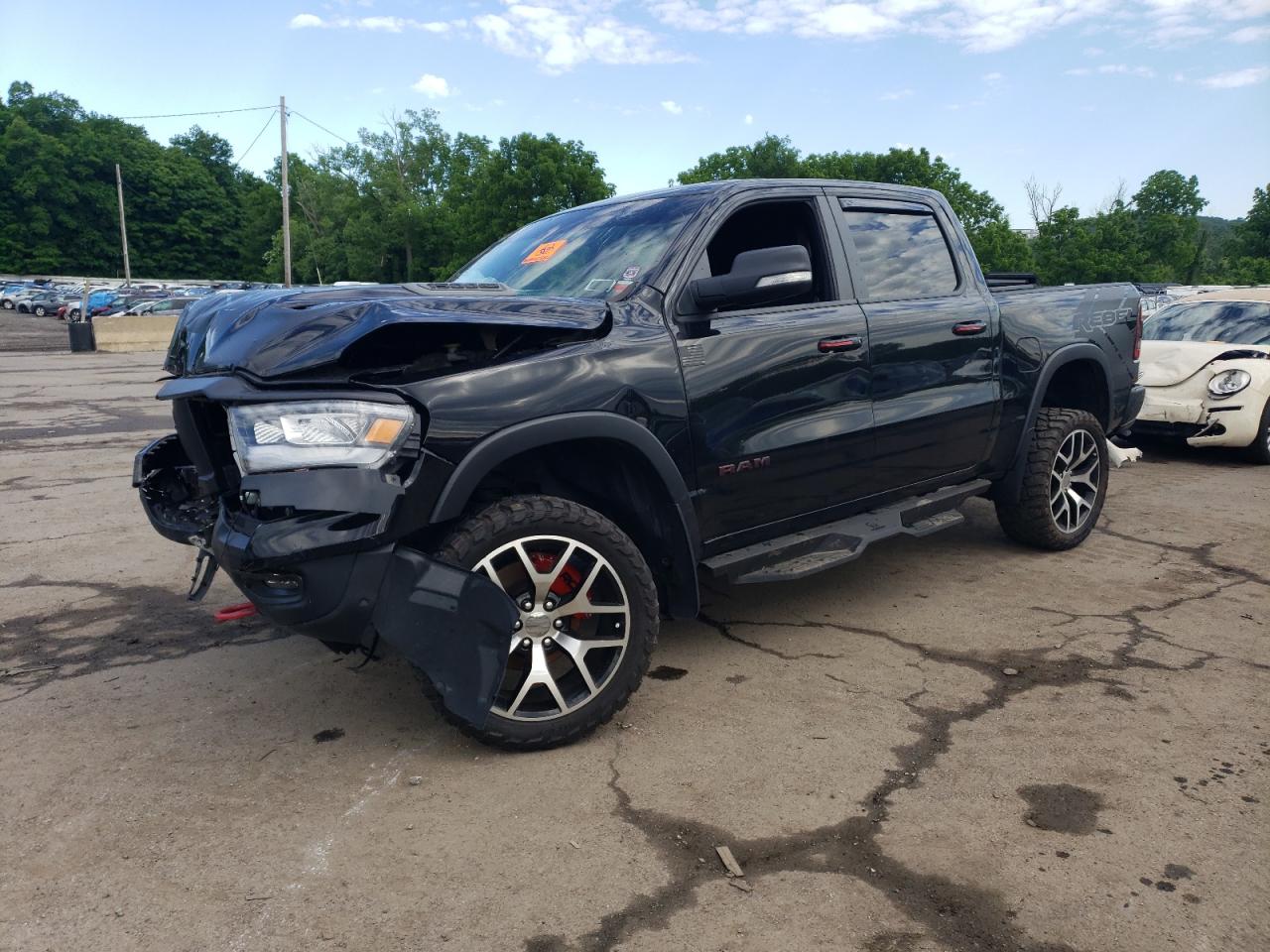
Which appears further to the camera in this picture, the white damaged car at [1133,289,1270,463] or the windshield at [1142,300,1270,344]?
the windshield at [1142,300,1270,344]

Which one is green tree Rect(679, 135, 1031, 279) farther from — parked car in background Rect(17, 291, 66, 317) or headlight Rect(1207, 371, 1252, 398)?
headlight Rect(1207, 371, 1252, 398)

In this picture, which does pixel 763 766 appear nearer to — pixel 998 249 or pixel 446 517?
pixel 446 517

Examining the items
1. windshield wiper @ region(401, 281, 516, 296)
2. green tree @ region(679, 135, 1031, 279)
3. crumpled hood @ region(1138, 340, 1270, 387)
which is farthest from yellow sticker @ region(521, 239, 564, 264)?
green tree @ region(679, 135, 1031, 279)

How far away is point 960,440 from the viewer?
15.4ft

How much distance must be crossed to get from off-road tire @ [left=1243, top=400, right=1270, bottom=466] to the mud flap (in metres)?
8.20

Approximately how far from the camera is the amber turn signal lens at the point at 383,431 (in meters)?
2.79

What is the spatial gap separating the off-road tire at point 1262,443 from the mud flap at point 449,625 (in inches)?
323

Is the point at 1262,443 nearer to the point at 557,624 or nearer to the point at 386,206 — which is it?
the point at 557,624

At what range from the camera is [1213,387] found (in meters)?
8.49

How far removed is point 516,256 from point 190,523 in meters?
1.86

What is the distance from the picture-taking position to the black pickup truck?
281 cm

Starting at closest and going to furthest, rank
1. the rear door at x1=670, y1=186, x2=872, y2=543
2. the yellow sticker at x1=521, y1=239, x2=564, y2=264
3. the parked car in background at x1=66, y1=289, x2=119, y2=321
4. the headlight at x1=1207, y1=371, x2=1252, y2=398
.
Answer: the rear door at x1=670, y1=186, x2=872, y2=543 < the yellow sticker at x1=521, y1=239, x2=564, y2=264 < the headlight at x1=1207, y1=371, x2=1252, y2=398 < the parked car in background at x1=66, y1=289, x2=119, y2=321

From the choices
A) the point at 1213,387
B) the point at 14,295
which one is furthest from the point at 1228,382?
the point at 14,295

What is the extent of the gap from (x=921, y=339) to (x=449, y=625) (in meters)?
2.67
